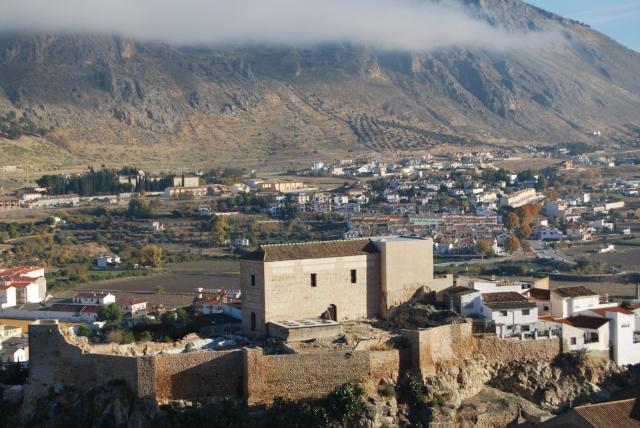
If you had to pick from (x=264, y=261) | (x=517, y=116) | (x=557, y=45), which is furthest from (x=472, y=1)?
(x=264, y=261)

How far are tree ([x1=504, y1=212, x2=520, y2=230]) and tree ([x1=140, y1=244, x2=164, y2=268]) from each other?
19330mm

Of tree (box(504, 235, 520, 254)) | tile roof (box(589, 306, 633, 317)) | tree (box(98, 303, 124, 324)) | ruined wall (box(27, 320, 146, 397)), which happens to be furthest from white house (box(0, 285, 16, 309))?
tree (box(504, 235, 520, 254))

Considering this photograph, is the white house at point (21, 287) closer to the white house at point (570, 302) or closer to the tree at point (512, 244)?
the white house at point (570, 302)

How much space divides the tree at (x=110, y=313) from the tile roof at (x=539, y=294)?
12.0 m

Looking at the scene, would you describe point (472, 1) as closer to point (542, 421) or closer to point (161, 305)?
point (161, 305)

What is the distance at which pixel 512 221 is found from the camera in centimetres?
6169

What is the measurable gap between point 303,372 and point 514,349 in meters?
5.09

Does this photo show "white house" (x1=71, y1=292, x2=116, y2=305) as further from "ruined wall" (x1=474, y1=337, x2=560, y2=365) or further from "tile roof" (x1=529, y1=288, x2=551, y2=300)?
"ruined wall" (x1=474, y1=337, x2=560, y2=365)

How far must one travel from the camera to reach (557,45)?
165875 millimetres

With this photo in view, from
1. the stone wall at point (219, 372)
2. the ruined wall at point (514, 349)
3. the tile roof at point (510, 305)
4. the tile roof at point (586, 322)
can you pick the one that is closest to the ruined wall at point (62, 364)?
the stone wall at point (219, 372)

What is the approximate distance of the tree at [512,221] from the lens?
61294 mm

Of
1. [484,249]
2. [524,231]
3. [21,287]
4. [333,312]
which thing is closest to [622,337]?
[333,312]

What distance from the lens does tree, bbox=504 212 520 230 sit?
61294mm

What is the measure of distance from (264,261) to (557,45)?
488 feet
